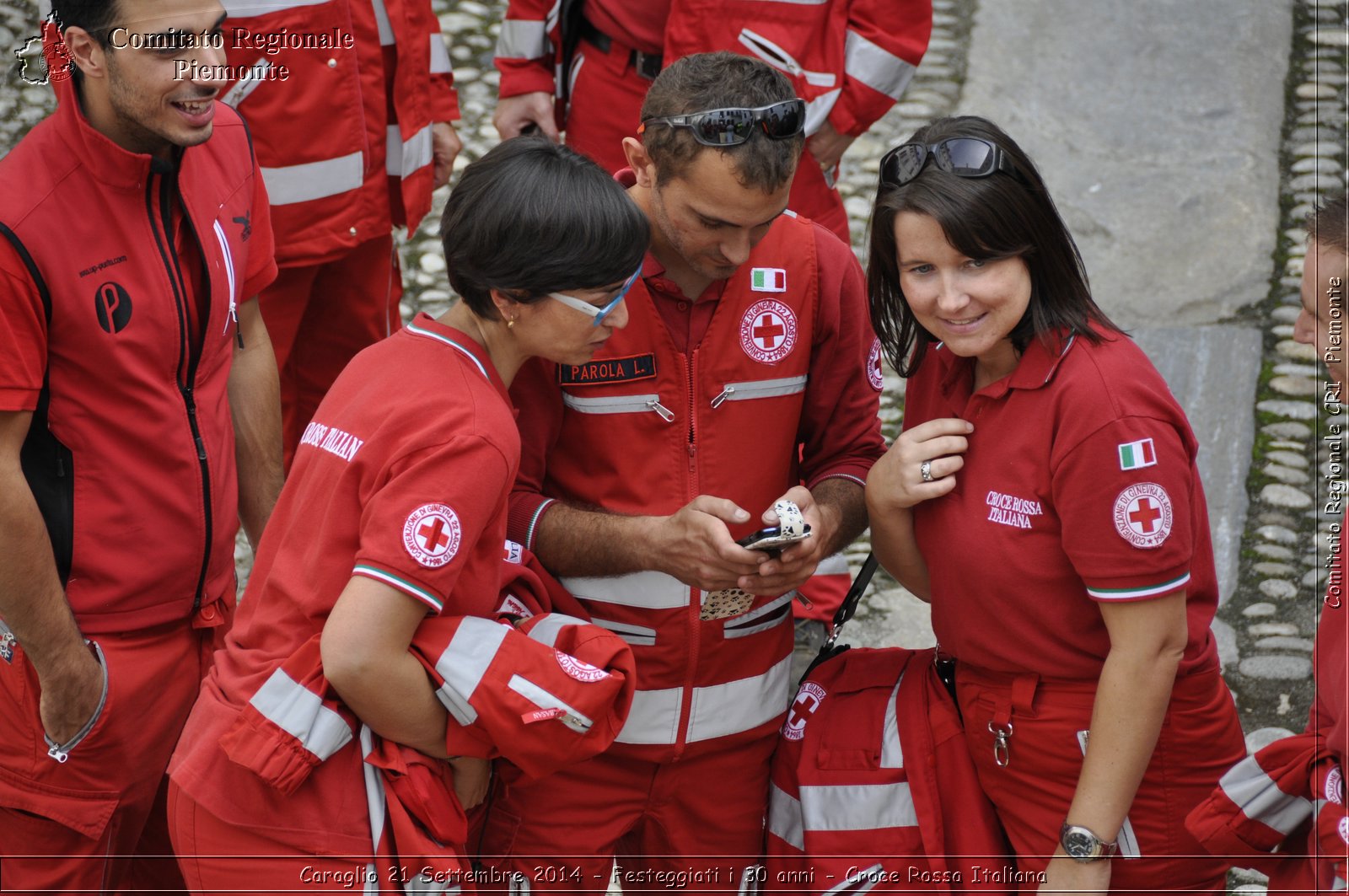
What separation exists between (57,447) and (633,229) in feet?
4.21

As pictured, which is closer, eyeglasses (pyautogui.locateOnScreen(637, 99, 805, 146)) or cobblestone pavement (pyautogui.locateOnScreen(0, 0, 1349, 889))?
eyeglasses (pyautogui.locateOnScreen(637, 99, 805, 146))

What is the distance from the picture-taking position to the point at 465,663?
260cm

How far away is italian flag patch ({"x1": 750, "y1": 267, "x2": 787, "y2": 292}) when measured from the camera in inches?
123

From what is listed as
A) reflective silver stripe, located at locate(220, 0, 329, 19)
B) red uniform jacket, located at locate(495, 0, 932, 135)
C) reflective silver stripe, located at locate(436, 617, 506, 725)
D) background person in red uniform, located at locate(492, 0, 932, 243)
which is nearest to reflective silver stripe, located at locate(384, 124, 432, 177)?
background person in red uniform, located at locate(492, 0, 932, 243)

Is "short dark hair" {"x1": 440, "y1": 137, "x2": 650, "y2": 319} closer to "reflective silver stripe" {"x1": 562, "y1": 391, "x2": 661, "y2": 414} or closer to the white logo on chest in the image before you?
"reflective silver stripe" {"x1": 562, "y1": 391, "x2": 661, "y2": 414}

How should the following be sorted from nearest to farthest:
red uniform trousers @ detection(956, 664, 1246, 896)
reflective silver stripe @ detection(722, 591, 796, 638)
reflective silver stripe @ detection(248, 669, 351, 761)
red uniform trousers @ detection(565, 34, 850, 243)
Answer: reflective silver stripe @ detection(248, 669, 351, 761)
red uniform trousers @ detection(956, 664, 1246, 896)
reflective silver stripe @ detection(722, 591, 796, 638)
red uniform trousers @ detection(565, 34, 850, 243)

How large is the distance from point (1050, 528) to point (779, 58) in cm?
235

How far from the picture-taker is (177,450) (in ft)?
10.4

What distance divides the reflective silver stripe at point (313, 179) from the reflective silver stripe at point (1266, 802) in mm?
3202

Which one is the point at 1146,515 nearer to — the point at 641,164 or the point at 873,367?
the point at 873,367

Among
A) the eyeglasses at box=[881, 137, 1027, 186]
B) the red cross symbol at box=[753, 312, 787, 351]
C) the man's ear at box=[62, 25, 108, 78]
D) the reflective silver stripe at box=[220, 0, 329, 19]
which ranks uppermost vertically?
A: the eyeglasses at box=[881, 137, 1027, 186]

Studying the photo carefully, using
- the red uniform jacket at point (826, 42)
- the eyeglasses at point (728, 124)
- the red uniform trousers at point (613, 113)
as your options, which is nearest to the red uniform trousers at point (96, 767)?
the eyeglasses at point (728, 124)

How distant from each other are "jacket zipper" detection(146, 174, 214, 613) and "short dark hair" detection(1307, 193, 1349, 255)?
2280mm

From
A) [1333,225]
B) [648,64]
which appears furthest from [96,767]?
[648,64]
